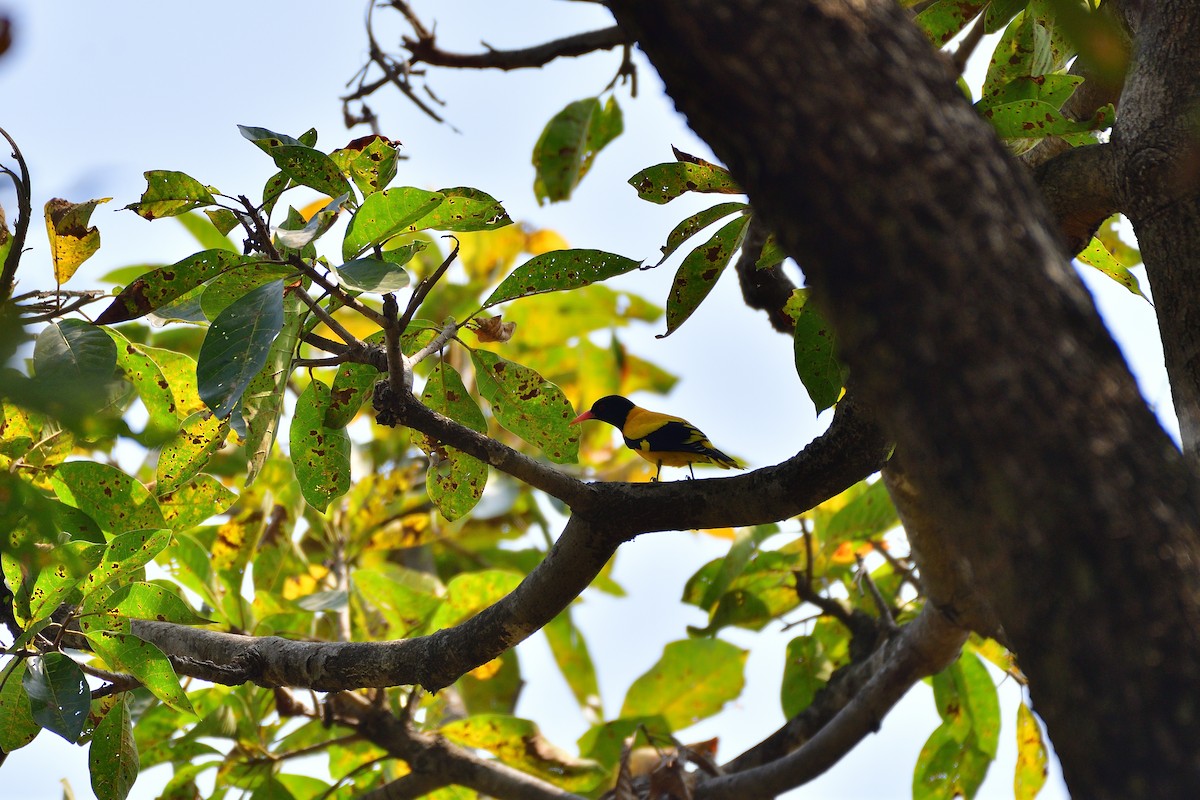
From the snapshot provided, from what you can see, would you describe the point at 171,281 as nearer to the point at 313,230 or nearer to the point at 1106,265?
the point at 313,230

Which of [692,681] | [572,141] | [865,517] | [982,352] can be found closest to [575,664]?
[692,681]

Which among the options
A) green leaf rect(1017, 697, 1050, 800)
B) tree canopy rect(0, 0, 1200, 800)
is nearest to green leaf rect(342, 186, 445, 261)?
tree canopy rect(0, 0, 1200, 800)

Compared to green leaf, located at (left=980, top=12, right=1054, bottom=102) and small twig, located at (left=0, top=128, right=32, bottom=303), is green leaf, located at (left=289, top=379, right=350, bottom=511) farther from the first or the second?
green leaf, located at (left=980, top=12, right=1054, bottom=102)

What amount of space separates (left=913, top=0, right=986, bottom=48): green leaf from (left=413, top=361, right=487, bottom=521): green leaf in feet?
3.89

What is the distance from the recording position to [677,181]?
1.85 m

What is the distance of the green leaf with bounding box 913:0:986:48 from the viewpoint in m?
2.12

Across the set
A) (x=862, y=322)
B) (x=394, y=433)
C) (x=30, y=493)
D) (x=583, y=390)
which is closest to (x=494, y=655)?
(x=30, y=493)

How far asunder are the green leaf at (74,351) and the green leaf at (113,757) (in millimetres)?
724

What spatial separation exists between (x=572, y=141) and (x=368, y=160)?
6.21ft

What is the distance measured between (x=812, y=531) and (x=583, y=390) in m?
1.72

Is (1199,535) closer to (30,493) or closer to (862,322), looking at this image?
(862,322)

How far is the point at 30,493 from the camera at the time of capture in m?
1.17

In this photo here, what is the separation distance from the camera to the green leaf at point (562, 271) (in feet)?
5.94

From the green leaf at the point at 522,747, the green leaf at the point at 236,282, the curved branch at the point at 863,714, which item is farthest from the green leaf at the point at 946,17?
the green leaf at the point at 522,747
